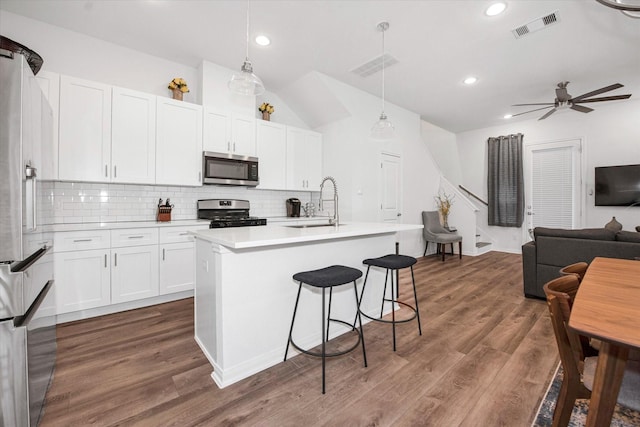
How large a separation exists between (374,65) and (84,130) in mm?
3619

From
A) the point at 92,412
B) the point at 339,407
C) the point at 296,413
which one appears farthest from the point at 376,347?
the point at 92,412

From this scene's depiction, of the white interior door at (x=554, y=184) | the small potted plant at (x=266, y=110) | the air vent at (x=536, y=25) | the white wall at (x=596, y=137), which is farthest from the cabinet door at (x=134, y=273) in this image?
the white wall at (x=596, y=137)

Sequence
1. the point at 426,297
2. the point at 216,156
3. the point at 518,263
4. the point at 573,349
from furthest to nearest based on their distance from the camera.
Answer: the point at 518,263
the point at 216,156
the point at 426,297
the point at 573,349

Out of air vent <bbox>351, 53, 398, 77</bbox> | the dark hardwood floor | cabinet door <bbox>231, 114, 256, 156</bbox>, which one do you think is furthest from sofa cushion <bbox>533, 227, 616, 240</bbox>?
cabinet door <bbox>231, 114, 256, 156</bbox>

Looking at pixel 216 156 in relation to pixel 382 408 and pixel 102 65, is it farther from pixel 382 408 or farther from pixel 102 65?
pixel 382 408

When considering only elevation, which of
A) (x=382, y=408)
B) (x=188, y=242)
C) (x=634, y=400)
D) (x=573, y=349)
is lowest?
(x=382, y=408)

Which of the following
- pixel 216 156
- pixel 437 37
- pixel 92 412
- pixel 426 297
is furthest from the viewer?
pixel 216 156

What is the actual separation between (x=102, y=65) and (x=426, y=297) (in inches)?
193

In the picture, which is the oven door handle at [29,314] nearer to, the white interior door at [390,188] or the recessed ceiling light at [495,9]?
the recessed ceiling light at [495,9]

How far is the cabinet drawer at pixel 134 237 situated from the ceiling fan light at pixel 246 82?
1901 millimetres

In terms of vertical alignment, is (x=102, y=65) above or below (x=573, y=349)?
above

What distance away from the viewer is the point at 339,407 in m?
1.59

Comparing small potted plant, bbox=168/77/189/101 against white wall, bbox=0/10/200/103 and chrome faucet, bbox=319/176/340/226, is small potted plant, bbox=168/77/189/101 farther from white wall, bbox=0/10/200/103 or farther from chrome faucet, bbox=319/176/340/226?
chrome faucet, bbox=319/176/340/226

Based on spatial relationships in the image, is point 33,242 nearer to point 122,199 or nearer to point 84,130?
point 84,130
